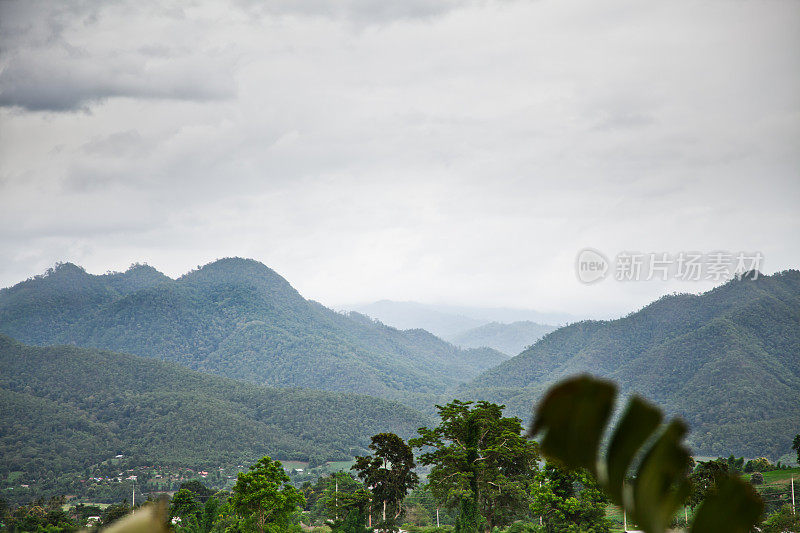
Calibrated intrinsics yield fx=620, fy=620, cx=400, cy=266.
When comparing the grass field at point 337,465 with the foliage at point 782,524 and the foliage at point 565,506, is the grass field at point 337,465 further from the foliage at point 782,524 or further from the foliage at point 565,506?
the foliage at point 565,506

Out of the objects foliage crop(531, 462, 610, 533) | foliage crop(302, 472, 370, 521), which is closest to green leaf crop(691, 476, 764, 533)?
foliage crop(531, 462, 610, 533)

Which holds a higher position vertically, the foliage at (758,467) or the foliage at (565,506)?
the foliage at (565,506)

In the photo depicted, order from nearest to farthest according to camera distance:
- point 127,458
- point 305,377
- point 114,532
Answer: point 114,532 → point 127,458 → point 305,377

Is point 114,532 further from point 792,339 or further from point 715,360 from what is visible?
point 792,339

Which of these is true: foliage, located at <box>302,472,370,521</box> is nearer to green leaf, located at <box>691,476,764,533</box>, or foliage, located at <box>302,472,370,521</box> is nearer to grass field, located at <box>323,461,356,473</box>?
green leaf, located at <box>691,476,764,533</box>

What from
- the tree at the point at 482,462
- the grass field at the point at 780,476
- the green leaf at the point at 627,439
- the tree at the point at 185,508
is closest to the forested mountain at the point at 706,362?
the grass field at the point at 780,476

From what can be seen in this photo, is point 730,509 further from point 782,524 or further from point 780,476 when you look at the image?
point 780,476

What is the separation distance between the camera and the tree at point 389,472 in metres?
26.2

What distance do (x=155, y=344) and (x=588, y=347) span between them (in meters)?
132

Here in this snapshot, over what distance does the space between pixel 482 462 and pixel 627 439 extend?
25557 millimetres

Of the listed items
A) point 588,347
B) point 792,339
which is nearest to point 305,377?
point 588,347

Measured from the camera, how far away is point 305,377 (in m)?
174

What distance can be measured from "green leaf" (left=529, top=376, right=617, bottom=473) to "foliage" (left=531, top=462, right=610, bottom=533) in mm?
24786

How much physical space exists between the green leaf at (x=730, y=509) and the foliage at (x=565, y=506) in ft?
80.7
